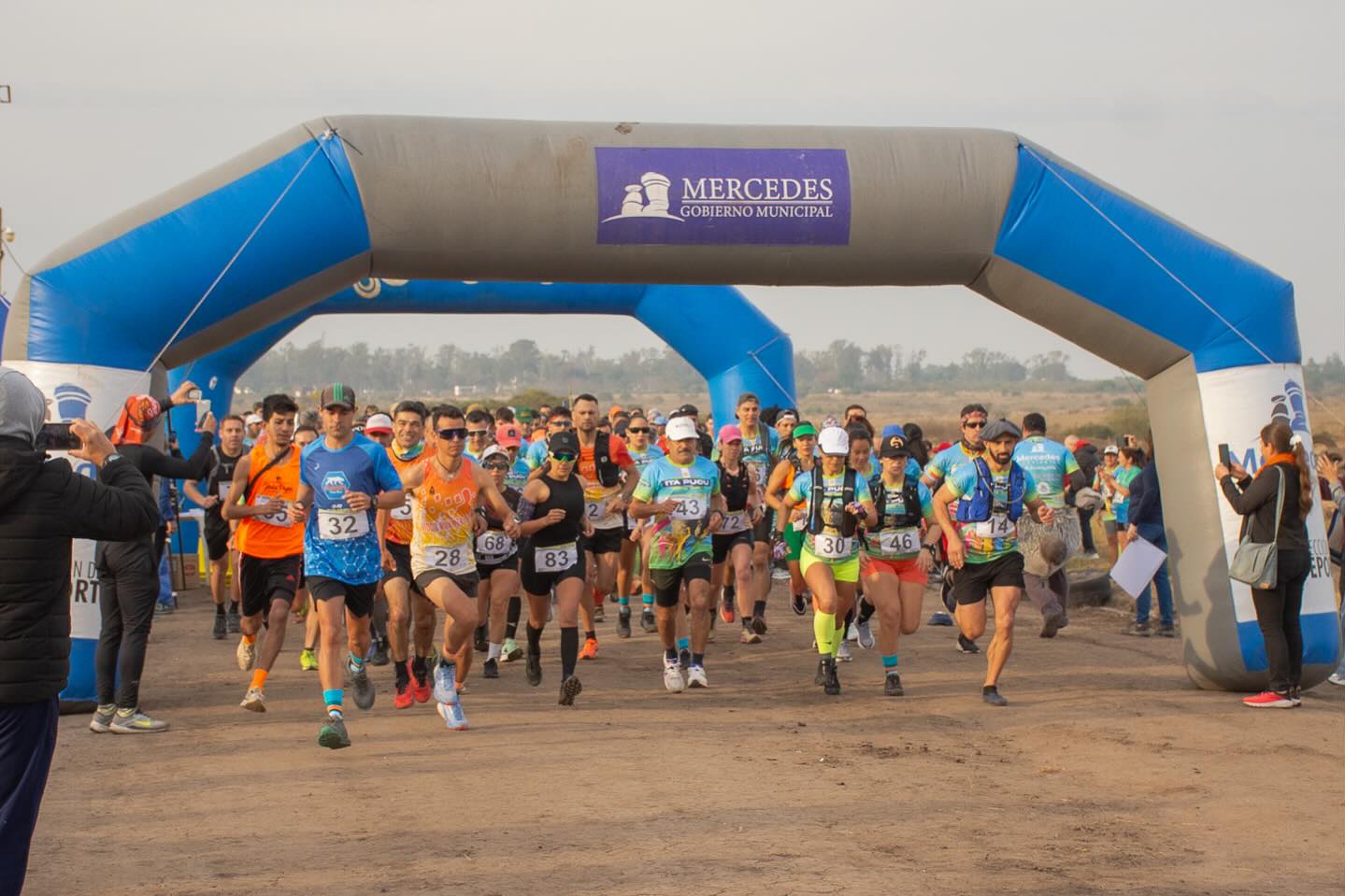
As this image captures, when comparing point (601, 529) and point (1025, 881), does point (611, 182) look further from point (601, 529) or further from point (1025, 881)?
point (1025, 881)

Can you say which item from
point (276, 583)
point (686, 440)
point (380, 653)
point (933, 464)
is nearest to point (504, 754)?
point (276, 583)

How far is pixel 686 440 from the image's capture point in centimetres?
1002

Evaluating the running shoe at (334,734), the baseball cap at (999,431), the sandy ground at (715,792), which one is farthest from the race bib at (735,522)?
the running shoe at (334,734)

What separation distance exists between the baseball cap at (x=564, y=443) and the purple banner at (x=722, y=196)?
1.32 meters

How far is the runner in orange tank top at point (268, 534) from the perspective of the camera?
8.88 meters

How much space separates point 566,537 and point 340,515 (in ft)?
5.94

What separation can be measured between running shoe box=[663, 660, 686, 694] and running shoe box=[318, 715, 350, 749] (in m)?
2.73

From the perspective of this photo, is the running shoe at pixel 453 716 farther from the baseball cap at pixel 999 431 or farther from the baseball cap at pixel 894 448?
the baseball cap at pixel 999 431

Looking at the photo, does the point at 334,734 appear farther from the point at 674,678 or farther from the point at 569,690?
the point at 674,678

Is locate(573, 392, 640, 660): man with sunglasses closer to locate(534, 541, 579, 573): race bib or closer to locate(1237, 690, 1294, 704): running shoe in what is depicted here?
locate(534, 541, 579, 573): race bib

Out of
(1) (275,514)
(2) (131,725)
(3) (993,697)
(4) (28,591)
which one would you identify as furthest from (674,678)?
(4) (28,591)

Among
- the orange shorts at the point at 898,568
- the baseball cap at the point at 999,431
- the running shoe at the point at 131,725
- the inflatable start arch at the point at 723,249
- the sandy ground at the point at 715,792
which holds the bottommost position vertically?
the sandy ground at the point at 715,792

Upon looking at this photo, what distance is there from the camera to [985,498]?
952cm

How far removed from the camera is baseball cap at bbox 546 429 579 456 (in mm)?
9461
